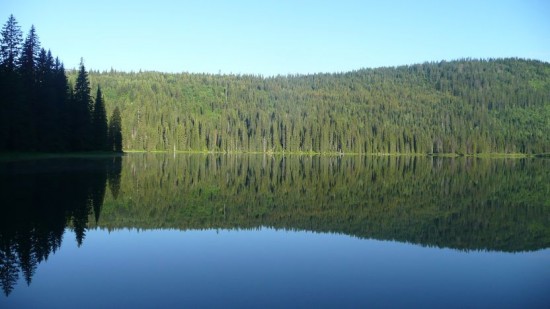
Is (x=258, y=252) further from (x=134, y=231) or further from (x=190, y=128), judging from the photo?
(x=190, y=128)

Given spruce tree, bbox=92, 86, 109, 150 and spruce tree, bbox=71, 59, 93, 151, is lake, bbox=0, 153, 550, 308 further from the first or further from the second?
spruce tree, bbox=92, 86, 109, 150

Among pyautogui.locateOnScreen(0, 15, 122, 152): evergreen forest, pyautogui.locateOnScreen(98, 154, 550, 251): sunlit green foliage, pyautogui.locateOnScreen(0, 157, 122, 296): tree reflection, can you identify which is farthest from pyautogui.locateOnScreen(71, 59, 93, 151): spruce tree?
pyautogui.locateOnScreen(0, 157, 122, 296): tree reflection

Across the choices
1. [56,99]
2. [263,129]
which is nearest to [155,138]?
[263,129]

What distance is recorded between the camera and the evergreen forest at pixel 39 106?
51.3 m

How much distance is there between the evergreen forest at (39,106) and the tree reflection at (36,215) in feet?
68.4

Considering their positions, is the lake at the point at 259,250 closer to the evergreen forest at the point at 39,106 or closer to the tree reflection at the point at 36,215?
the tree reflection at the point at 36,215

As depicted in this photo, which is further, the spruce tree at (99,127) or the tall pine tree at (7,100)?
the spruce tree at (99,127)

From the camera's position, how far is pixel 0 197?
2234 centimetres

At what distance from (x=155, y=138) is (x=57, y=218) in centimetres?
13992

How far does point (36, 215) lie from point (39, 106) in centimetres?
4589

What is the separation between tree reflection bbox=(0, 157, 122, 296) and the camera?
1277 cm

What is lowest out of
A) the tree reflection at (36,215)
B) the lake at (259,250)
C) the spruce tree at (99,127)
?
the lake at (259,250)

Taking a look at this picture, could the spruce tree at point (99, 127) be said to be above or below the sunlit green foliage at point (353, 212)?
above

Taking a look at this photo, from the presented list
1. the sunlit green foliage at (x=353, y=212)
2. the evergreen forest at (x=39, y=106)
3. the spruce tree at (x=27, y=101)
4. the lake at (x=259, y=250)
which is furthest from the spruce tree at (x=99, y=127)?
the lake at (x=259, y=250)
